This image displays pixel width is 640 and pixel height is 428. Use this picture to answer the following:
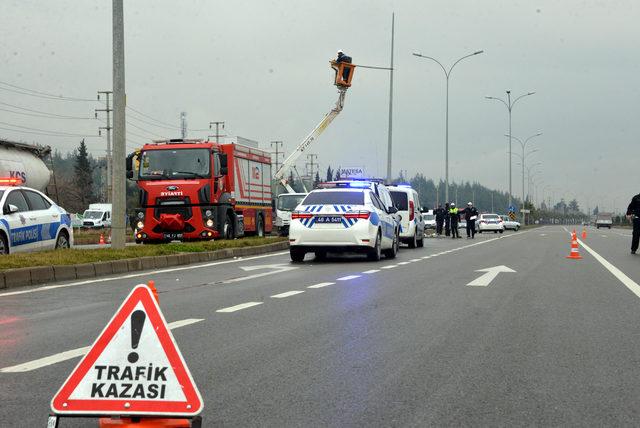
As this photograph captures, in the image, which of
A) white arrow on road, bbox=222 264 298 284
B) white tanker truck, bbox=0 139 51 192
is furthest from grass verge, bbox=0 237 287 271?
white tanker truck, bbox=0 139 51 192

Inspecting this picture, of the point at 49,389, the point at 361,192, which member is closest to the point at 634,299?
the point at 49,389

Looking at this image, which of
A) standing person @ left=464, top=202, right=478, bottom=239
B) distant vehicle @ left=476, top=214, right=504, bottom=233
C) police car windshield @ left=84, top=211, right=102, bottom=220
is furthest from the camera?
police car windshield @ left=84, top=211, right=102, bottom=220

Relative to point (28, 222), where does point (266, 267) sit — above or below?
below

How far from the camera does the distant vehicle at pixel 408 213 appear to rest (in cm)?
2664

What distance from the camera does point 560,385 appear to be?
17.6 ft

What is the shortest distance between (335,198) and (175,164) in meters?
7.30

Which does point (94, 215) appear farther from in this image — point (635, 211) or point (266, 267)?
point (266, 267)

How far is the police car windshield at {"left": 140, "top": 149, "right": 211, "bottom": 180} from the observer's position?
79.4 ft

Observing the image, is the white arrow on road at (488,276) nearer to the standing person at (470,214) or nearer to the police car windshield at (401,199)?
the police car windshield at (401,199)

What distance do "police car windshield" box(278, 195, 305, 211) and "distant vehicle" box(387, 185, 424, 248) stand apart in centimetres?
940

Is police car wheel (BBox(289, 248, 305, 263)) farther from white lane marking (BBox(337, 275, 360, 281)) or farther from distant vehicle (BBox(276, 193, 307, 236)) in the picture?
distant vehicle (BBox(276, 193, 307, 236))

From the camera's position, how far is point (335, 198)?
1859cm

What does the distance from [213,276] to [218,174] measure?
10236mm

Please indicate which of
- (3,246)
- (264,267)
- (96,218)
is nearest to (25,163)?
(3,246)
